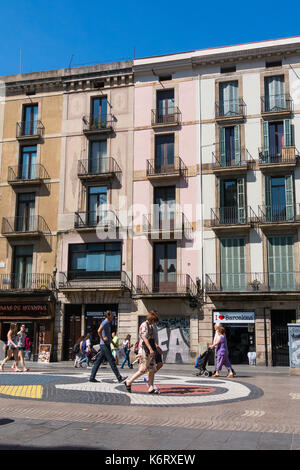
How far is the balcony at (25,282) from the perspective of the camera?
30641 mm

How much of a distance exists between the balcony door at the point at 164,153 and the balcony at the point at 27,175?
24.9 ft

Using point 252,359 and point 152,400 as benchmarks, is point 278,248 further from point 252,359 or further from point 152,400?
point 152,400

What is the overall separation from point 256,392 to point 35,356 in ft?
64.7

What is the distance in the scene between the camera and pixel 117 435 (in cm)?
620

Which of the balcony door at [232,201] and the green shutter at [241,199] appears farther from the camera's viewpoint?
the balcony door at [232,201]

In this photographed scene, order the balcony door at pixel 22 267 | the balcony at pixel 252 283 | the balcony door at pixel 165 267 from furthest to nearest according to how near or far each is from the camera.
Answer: the balcony door at pixel 22 267, the balcony door at pixel 165 267, the balcony at pixel 252 283

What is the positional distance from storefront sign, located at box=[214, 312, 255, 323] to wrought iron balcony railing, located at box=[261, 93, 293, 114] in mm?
12381

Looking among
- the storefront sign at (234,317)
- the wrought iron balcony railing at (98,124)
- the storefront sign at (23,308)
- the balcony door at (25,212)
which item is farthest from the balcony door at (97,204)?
the storefront sign at (234,317)

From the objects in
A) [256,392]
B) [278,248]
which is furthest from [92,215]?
[256,392]

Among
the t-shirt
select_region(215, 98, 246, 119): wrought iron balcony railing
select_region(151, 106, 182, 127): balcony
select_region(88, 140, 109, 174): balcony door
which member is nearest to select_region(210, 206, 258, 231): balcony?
select_region(215, 98, 246, 119): wrought iron balcony railing

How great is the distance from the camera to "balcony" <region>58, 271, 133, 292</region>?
29.1 m

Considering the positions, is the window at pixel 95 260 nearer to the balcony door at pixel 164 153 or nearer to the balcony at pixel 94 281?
the balcony at pixel 94 281

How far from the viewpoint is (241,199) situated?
2891 centimetres

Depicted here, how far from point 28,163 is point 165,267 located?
12.3 m
